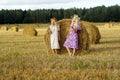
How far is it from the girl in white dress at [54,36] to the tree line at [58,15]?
71.6 metres

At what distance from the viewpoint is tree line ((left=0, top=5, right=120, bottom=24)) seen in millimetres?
94312

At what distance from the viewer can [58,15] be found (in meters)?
102

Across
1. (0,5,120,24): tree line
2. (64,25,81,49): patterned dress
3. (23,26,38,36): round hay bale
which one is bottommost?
(0,5,120,24): tree line

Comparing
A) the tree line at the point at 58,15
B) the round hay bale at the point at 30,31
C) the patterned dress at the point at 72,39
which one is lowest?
the tree line at the point at 58,15

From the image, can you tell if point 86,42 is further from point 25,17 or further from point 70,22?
point 25,17

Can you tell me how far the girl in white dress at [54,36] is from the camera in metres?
19.1

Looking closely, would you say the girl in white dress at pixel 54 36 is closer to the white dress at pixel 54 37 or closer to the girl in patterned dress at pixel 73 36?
the white dress at pixel 54 37

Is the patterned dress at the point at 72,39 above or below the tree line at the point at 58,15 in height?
above

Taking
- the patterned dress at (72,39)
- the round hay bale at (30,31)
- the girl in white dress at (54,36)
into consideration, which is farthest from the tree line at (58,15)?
the patterned dress at (72,39)

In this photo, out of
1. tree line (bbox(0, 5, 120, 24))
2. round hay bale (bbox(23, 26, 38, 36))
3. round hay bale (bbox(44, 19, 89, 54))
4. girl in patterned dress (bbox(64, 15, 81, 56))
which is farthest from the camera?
tree line (bbox(0, 5, 120, 24))

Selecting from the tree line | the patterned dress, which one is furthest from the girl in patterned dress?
the tree line

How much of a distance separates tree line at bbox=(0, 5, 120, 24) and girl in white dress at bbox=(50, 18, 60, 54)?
71.6 m

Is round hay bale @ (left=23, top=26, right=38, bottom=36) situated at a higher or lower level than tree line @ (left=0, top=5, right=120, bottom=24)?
higher

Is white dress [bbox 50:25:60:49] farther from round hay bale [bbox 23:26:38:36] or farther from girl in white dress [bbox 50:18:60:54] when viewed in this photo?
round hay bale [bbox 23:26:38:36]
